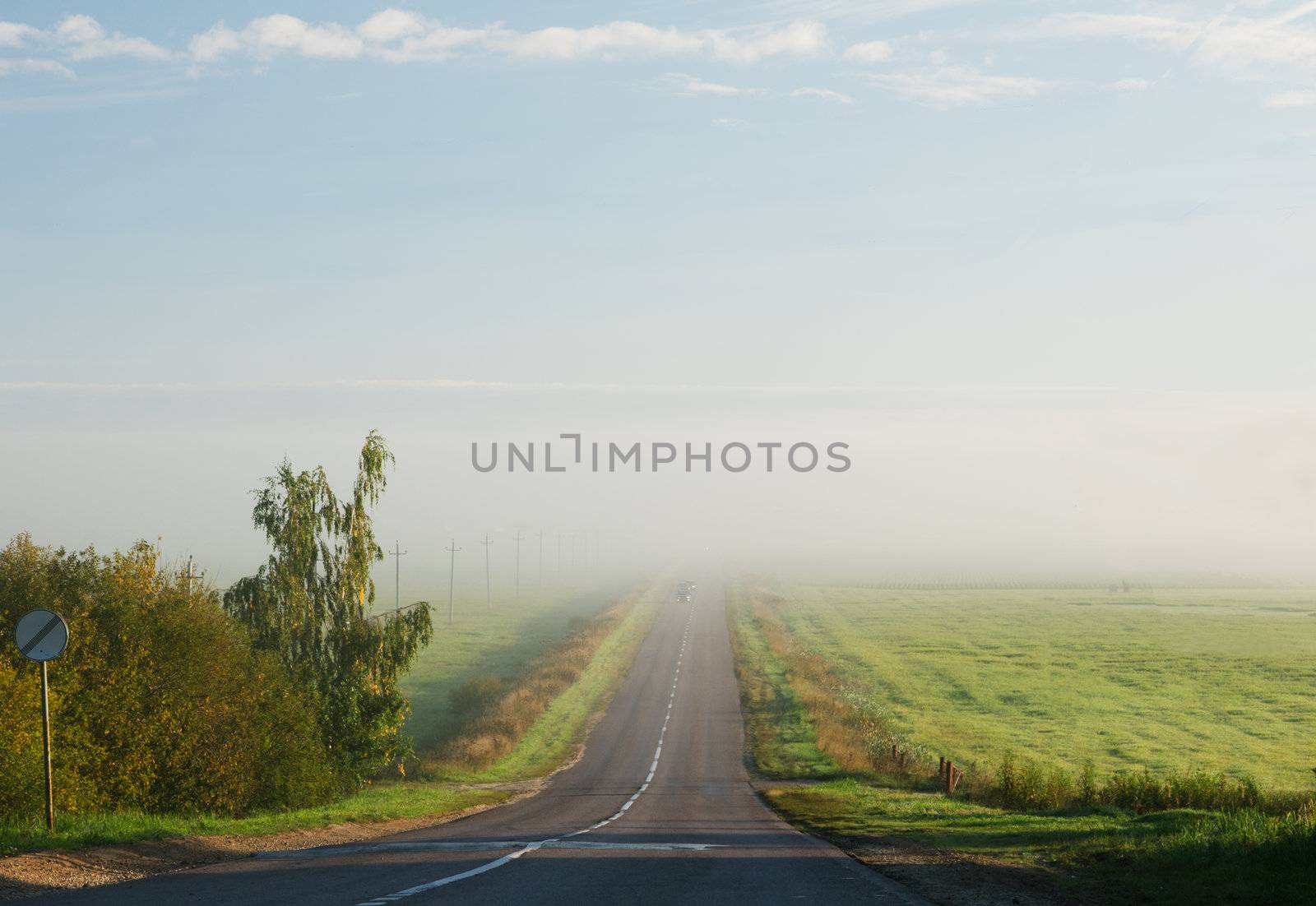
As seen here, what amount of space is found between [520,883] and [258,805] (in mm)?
16435

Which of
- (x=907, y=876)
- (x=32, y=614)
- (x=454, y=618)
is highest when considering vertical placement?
(x=32, y=614)

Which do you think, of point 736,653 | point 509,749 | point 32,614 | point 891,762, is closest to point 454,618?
point 736,653

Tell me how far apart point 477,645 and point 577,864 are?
92.8 m

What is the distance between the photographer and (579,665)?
7975cm

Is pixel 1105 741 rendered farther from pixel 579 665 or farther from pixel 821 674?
pixel 579 665

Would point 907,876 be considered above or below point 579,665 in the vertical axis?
above

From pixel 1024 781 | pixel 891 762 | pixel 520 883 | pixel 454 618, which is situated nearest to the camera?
pixel 520 883

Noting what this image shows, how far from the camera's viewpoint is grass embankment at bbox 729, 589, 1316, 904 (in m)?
14.4

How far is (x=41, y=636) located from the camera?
17969 mm

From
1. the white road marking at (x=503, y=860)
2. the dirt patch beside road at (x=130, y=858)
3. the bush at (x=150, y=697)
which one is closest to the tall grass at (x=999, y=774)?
the white road marking at (x=503, y=860)

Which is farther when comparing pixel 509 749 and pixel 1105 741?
pixel 1105 741

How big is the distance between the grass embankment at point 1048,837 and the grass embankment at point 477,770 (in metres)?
10.4

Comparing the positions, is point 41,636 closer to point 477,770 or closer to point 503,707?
point 477,770

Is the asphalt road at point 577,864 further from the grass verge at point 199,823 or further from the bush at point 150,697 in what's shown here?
the bush at point 150,697
